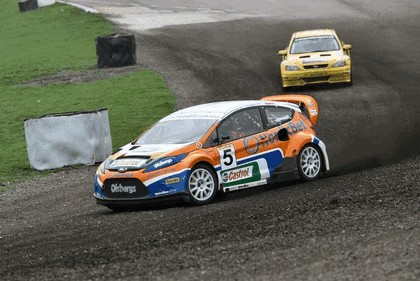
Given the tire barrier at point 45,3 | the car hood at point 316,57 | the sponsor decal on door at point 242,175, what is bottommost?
the tire barrier at point 45,3

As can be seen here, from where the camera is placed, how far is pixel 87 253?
472 inches

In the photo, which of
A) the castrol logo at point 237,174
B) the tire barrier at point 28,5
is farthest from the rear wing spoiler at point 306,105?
the tire barrier at point 28,5

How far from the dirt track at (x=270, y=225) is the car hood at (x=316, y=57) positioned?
1.49m

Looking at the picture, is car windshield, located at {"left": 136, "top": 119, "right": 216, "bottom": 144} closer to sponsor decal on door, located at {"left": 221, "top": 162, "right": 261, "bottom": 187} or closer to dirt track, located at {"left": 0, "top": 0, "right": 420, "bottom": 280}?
sponsor decal on door, located at {"left": 221, "top": 162, "right": 261, "bottom": 187}

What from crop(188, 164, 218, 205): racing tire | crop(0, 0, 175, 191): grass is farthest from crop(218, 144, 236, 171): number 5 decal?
crop(0, 0, 175, 191): grass

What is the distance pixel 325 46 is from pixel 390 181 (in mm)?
13674

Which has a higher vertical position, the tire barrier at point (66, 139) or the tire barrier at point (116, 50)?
the tire barrier at point (66, 139)

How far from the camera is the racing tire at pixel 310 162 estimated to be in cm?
1709

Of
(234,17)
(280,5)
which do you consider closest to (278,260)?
(234,17)

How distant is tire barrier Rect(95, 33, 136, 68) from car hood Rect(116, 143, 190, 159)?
15737 mm

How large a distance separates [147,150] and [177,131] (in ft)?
2.39

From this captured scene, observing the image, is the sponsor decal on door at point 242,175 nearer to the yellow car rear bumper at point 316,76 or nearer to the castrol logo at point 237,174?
the castrol logo at point 237,174

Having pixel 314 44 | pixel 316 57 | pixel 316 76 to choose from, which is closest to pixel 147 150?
pixel 316 76

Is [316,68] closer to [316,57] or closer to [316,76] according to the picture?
[316,76]
